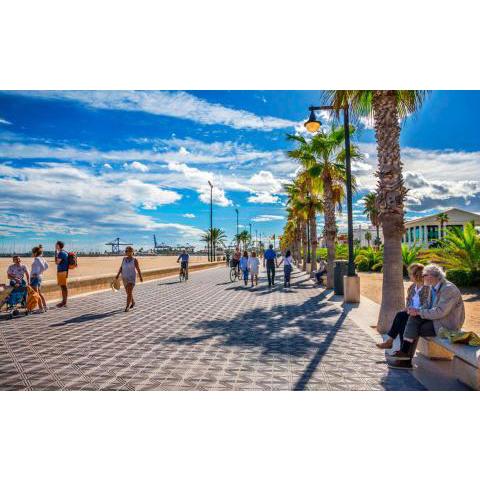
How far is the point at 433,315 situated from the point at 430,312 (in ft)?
0.17

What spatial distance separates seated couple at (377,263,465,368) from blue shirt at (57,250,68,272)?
884 cm

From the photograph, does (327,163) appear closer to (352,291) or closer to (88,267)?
(352,291)

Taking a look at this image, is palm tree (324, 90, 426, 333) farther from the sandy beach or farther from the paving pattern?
the sandy beach

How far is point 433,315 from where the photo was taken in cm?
491

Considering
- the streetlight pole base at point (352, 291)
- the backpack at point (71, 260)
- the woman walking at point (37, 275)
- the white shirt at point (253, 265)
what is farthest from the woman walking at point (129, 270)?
the white shirt at point (253, 265)

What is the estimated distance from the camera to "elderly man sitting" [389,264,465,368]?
4.86m

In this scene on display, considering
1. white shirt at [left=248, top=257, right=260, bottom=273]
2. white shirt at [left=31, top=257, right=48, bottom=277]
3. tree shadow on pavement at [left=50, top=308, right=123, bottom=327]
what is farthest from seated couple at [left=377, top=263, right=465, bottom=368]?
white shirt at [left=248, top=257, right=260, bottom=273]

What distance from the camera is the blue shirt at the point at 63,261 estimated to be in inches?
416

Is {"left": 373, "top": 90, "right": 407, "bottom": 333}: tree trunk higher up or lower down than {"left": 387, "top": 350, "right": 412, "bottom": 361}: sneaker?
higher up

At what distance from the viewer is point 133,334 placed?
Result: 712 centimetres

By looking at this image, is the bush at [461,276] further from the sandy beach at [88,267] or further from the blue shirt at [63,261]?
the sandy beach at [88,267]
